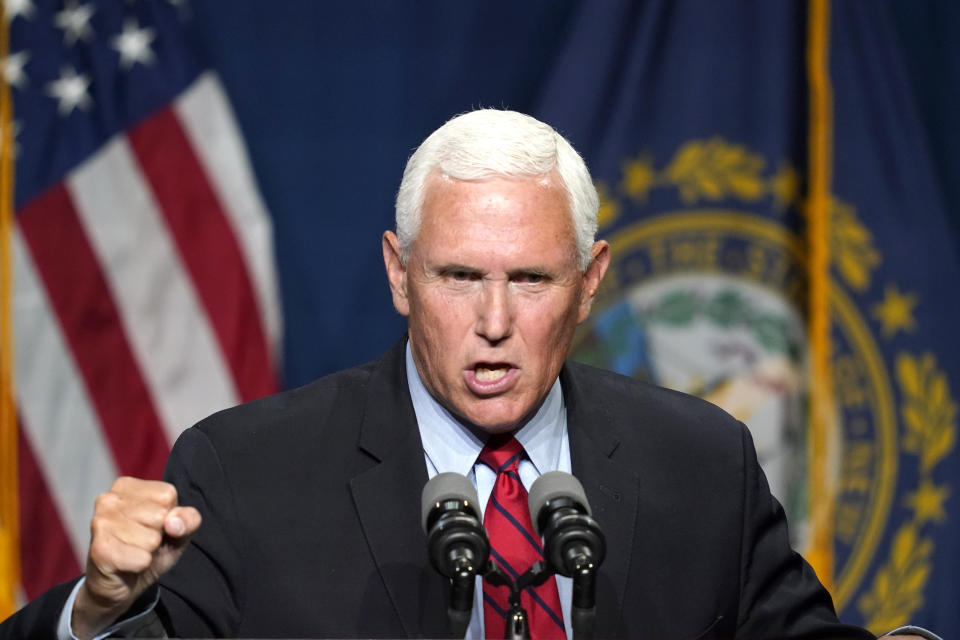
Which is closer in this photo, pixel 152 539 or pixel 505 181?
pixel 152 539

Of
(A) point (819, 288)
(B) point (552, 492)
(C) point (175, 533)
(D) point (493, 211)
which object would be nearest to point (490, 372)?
(D) point (493, 211)

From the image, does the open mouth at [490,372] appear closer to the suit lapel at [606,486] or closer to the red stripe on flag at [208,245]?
the suit lapel at [606,486]

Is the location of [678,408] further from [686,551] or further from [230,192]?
[230,192]

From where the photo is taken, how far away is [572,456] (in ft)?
6.88

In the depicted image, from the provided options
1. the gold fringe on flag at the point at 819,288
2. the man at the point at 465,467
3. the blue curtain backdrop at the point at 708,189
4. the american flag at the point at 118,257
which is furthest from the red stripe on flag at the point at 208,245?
the man at the point at 465,467

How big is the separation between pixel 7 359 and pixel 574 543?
2914 mm

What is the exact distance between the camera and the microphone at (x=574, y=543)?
1.37 metres

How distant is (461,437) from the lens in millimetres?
2062

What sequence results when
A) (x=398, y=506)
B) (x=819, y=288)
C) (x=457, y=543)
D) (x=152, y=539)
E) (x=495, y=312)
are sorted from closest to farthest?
(x=457, y=543) < (x=152, y=539) < (x=495, y=312) < (x=398, y=506) < (x=819, y=288)

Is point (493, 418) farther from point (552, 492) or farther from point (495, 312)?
point (552, 492)

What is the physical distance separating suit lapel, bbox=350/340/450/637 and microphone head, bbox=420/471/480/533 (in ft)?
1.51

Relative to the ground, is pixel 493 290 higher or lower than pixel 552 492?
higher

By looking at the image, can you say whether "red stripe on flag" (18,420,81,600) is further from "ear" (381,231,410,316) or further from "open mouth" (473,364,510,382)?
"open mouth" (473,364,510,382)

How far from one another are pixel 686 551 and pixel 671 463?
0.55ft
